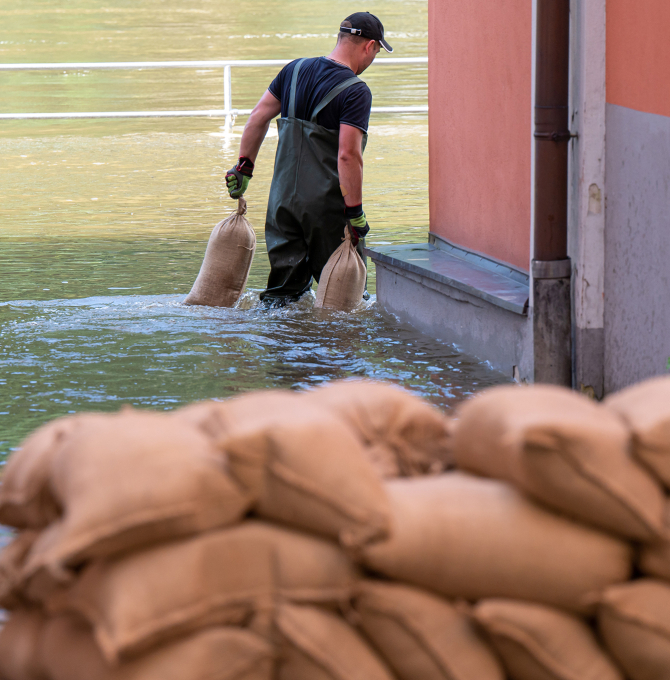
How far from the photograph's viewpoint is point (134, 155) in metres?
13.4

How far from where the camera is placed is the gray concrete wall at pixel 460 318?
17.0ft

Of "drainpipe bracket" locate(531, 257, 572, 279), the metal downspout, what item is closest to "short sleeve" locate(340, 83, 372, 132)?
the metal downspout

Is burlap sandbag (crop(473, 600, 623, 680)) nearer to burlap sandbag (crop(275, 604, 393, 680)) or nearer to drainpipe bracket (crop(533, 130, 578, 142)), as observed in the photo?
burlap sandbag (crop(275, 604, 393, 680))

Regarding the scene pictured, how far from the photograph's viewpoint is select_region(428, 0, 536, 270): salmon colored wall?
5.42 m

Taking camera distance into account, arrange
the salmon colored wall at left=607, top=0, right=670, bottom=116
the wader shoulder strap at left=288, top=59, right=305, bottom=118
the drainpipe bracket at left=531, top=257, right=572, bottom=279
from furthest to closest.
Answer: the wader shoulder strap at left=288, top=59, right=305, bottom=118 < the drainpipe bracket at left=531, top=257, right=572, bottom=279 < the salmon colored wall at left=607, top=0, right=670, bottom=116

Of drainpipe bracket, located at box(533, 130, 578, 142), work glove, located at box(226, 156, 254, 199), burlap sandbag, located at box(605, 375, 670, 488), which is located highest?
drainpipe bracket, located at box(533, 130, 578, 142)

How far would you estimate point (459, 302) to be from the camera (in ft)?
18.9

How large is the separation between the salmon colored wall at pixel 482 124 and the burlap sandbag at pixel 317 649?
12.1ft

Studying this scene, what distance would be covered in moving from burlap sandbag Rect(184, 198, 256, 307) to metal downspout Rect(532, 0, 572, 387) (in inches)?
85.8

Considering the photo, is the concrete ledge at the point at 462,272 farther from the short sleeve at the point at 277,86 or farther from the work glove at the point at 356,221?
the short sleeve at the point at 277,86

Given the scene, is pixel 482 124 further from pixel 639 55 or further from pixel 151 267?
pixel 151 267

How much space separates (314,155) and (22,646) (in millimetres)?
4562

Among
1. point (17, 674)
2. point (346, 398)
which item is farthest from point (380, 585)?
point (17, 674)

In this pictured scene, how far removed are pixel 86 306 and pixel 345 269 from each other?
63.8 inches
